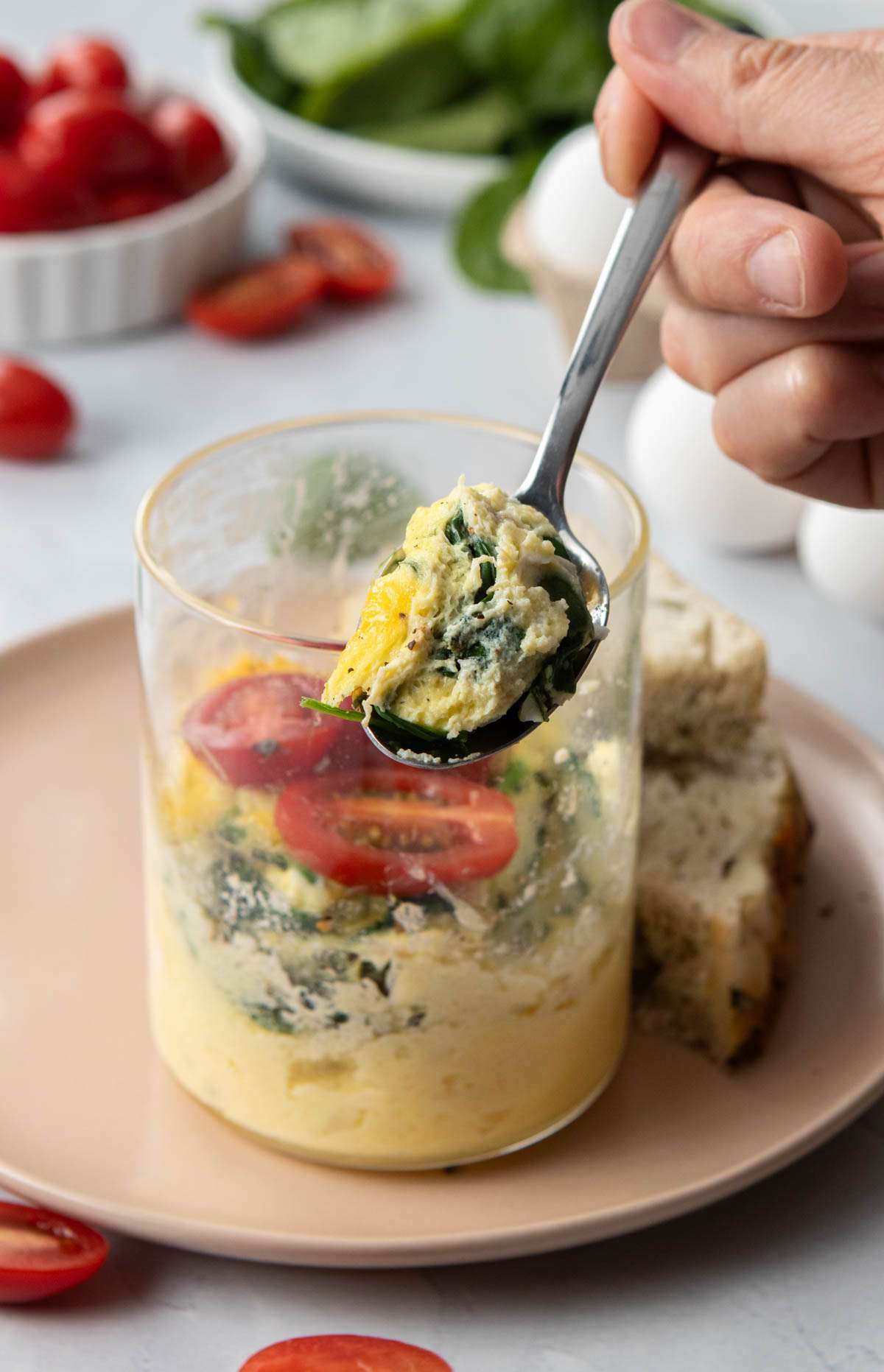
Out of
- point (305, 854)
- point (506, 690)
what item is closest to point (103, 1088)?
point (305, 854)

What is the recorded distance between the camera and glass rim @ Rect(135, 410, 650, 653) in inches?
43.6

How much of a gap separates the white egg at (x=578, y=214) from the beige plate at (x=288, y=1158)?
93 cm

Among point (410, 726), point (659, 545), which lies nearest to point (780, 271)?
point (410, 726)

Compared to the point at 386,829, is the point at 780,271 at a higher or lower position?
higher

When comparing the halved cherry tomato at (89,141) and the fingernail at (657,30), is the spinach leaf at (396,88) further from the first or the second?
the fingernail at (657,30)

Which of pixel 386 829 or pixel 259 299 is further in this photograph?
pixel 259 299

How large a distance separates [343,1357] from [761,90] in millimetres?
1030

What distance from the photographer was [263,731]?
115cm

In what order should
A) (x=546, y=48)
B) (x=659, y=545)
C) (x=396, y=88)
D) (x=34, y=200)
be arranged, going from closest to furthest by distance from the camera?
(x=659, y=545) → (x=34, y=200) → (x=546, y=48) → (x=396, y=88)

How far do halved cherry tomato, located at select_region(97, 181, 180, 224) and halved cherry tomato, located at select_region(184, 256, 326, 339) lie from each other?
0.55ft

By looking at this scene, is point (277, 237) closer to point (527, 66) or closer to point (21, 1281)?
point (527, 66)

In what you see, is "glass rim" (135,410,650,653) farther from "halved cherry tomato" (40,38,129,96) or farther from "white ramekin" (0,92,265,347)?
"halved cherry tomato" (40,38,129,96)

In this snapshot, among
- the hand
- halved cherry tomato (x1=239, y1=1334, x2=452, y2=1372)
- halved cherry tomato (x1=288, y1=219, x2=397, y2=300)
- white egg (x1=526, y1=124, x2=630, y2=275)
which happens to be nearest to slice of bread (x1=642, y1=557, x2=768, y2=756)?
the hand

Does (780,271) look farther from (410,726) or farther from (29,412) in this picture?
(29,412)
